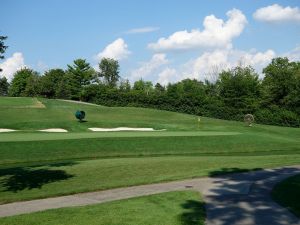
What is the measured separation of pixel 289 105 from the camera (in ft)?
233

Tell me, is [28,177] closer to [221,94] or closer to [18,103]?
[18,103]

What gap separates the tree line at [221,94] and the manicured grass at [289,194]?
4419 cm

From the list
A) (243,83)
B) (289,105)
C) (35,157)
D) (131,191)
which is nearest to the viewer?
(131,191)

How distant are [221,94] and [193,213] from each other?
240 ft

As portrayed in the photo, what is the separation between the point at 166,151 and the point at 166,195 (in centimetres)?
1543

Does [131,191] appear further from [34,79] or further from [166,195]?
[34,79]

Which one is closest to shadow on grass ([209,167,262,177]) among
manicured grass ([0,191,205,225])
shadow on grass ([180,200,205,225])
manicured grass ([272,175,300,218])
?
manicured grass ([272,175,300,218])

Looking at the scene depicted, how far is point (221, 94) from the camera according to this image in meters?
82.4

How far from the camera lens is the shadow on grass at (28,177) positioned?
48.6 ft

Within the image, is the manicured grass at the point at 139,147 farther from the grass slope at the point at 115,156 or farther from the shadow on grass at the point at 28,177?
the shadow on grass at the point at 28,177

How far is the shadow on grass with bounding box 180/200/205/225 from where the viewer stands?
991 cm

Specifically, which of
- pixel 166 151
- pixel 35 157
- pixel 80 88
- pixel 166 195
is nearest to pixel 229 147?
pixel 166 151

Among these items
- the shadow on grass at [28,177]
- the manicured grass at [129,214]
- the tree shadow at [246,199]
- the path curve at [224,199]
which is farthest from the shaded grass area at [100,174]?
the manicured grass at [129,214]

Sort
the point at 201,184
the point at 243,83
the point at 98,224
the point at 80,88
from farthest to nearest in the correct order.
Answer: the point at 80,88, the point at 243,83, the point at 201,184, the point at 98,224
